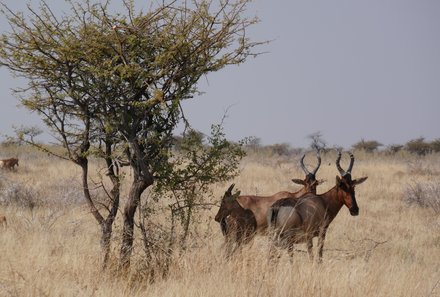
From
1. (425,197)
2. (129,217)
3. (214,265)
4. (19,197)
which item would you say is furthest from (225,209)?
(425,197)

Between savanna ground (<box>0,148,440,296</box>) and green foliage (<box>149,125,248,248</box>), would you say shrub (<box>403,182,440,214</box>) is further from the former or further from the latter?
green foliage (<box>149,125,248,248</box>)

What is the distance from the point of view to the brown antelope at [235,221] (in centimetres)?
1038

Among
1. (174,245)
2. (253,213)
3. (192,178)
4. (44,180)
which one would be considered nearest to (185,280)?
(174,245)

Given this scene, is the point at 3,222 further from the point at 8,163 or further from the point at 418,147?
the point at 418,147

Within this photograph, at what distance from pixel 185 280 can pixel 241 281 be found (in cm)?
60

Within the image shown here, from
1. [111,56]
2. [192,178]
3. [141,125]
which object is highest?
[111,56]

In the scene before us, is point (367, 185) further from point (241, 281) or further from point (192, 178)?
point (241, 281)

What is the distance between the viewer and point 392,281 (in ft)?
24.8

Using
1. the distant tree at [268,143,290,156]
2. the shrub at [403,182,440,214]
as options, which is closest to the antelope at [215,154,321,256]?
the shrub at [403,182,440,214]

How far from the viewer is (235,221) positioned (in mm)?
10797

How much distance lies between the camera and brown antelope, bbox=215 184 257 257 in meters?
10.4

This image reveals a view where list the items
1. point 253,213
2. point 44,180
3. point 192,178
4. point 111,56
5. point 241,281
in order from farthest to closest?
point 44,180
point 253,213
point 192,178
point 111,56
point 241,281

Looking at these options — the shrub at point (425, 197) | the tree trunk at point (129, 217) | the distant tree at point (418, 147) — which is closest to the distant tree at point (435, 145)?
the distant tree at point (418, 147)

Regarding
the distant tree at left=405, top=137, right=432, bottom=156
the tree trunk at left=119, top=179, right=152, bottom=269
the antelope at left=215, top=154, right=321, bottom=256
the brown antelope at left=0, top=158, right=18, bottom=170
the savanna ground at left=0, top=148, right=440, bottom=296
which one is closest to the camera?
the savanna ground at left=0, top=148, right=440, bottom=296
